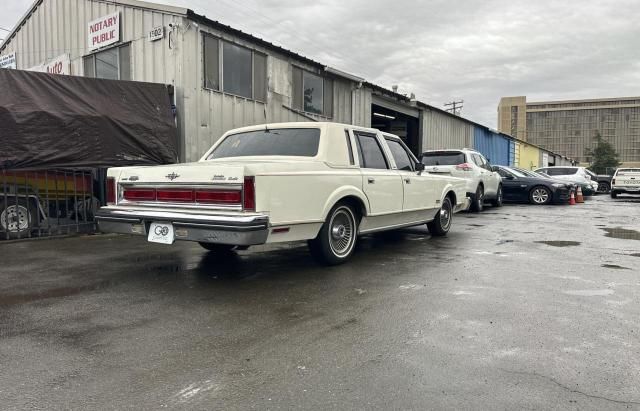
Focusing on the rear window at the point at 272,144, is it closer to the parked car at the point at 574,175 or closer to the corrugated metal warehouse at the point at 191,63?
the corrugated metal warehouse at the point at 191,63

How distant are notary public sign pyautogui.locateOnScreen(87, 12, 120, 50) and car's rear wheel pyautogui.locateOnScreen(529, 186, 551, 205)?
45.6 feet

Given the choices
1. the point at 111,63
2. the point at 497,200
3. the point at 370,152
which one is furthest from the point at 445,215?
the point at 111,63

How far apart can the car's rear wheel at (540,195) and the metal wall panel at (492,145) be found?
33.9 ft

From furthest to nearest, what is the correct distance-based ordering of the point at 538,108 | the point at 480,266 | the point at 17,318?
the point at 538,108, the point at 480,266, the point at 17,318

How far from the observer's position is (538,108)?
123 meters

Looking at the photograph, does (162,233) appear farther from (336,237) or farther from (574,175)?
(574,175)

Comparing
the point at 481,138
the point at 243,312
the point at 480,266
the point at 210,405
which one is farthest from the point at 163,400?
the point at 481,138

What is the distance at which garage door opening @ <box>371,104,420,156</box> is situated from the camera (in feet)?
68.4

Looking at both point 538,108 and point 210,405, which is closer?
point 210,405

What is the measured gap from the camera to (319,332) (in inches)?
142

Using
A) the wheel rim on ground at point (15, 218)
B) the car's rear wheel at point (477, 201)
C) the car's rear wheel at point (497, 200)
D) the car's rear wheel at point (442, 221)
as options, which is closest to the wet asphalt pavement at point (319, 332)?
the wheel rim on ground at point (15, 218)

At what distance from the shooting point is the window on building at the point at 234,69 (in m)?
11.1

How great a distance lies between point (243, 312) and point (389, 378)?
1605 millimetres

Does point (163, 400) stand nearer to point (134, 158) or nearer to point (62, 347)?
point (62, 347)
